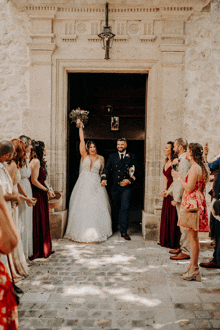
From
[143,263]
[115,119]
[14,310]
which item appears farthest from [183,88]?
[115,119]

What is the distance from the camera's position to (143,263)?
13.7 feet

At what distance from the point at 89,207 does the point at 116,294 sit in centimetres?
237

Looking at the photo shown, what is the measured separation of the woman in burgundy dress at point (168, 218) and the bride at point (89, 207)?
115 centimetres

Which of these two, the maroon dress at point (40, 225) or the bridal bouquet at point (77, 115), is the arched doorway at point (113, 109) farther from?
the maroon dress at point (40, 225)

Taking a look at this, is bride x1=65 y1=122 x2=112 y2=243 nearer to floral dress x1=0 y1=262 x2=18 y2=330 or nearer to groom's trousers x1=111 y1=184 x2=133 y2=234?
groom's trousers x1=111 y1=184 x2=133 y2=234

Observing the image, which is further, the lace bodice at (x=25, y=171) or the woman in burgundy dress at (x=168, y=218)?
the woman in burgundy dress at (x=168, y=218)

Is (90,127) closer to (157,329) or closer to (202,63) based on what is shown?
(202,63)

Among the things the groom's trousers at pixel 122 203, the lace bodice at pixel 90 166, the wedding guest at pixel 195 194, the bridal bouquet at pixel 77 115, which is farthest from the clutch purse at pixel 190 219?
the bridal bouquet at pixel 77 115

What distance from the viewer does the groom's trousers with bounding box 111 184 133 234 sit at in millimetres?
5609

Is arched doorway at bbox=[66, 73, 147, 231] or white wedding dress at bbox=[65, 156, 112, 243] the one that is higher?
arched doorway at bbox=[66, 73, 147, 231]

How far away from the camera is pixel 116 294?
3.21 metres

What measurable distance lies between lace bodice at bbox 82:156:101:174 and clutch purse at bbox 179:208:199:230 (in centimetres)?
270

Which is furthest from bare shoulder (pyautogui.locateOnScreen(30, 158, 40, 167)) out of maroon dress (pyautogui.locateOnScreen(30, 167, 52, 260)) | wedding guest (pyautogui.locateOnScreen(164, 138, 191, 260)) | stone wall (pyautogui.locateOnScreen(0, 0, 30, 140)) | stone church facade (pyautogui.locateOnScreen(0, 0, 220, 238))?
wedding guest (pyautogui.locateOnScreen(164, 138, 191, 260))

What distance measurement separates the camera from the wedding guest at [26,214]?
3957mm
